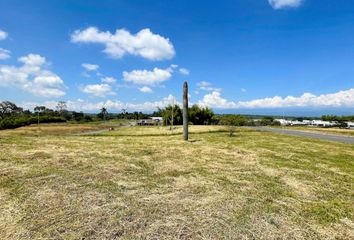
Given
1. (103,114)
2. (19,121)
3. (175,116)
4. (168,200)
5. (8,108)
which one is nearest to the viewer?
(168,200)

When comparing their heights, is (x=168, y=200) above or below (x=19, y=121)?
below

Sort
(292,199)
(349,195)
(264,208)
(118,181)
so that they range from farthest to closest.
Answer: (118,181) → (349,195) → (292,199) → (264,208)

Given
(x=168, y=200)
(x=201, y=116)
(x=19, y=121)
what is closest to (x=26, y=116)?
(x=19, y=121)

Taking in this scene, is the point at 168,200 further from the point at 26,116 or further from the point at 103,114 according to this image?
the point at 103,114

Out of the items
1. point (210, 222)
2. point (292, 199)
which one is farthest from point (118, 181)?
point (292, 199)

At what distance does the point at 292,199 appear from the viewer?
15.2 ft

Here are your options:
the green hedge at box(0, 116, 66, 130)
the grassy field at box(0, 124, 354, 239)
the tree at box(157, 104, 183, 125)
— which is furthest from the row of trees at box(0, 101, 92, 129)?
the grassy field at box(0, 124, 354, 239)

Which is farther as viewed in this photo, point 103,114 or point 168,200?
point 103,114

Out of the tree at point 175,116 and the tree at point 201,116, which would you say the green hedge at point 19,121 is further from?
the tree at point 201,116

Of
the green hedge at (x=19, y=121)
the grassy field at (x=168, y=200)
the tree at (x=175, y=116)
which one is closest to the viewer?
the grassy field at (x=168, y=200)

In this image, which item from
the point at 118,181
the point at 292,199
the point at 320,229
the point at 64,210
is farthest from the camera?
the point at 118,181

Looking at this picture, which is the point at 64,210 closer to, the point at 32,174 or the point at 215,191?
the point at 32,174

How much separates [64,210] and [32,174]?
96.8 inches

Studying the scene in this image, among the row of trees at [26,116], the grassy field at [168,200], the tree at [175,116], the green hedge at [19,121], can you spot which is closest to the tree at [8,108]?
the row of trees at [26,116]
